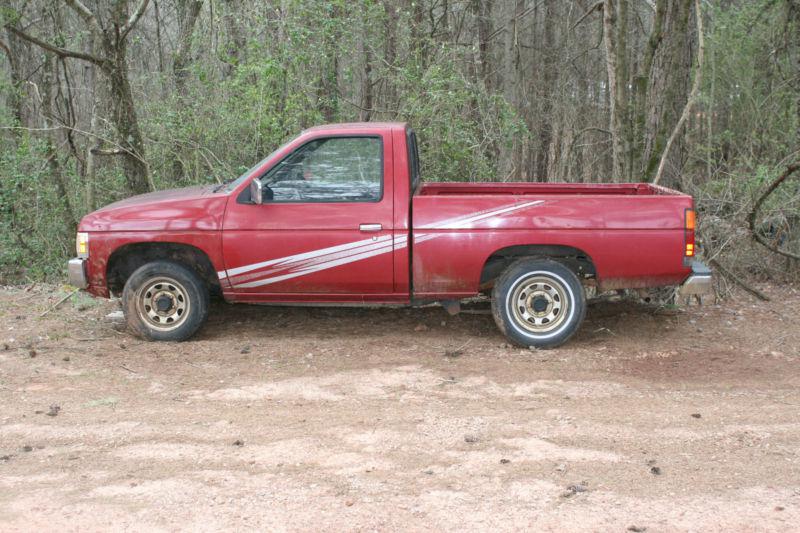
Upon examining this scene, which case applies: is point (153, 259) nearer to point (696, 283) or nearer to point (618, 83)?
point (696, 283)

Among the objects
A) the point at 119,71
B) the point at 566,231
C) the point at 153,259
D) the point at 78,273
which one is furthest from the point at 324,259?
the point at 119,71

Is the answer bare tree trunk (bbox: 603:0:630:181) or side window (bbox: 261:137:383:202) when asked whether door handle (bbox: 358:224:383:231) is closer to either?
side window (bbox: 261:137:383:202)

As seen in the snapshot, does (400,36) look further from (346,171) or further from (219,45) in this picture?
(346,171)

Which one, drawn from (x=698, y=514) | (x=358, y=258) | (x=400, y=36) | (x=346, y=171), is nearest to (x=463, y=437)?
(x=698, y=514)

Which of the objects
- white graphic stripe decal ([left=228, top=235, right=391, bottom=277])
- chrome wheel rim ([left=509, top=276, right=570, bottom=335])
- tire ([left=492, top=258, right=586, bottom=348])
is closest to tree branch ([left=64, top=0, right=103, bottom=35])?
white graphic stripe decal ([left=228, top=235, right=391, bottom=277])

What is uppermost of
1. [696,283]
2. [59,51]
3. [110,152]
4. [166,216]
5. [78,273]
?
[59,51]

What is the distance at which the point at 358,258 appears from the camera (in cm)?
748

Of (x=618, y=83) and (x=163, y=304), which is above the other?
(x=618, y=83)

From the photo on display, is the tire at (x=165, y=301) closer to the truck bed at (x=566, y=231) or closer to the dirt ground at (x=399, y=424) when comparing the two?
the dirt ground at (x=399, y=424)

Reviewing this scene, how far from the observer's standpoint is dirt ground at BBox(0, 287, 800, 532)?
446cm

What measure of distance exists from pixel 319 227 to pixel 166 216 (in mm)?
1400

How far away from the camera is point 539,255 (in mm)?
7621

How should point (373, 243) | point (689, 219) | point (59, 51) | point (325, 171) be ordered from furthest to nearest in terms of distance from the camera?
point (59, 51)
point (325, 171)
point (373, 243)
point (689, 219)

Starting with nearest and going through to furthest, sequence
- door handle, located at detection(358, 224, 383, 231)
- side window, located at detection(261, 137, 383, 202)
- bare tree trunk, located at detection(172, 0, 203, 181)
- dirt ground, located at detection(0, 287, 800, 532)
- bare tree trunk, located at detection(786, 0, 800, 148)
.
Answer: dirt ground, located at detection(0, 287, 800, 532)
door handle, located at detection(358, 224, 383, 231)
side window, located at detection(261, 137, 383, 202)
bare tree trunk, located at detection(172, 0, 203, 181)
bare tree trunk, located at detection(786, 0, 800, 148)
